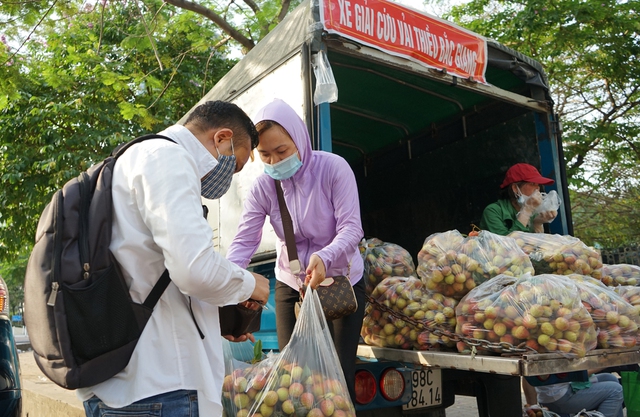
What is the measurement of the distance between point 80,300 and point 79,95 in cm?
779

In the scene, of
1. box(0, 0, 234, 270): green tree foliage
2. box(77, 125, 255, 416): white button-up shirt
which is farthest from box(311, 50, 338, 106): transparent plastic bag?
box(0, 0, 234, 270): green tree foliage

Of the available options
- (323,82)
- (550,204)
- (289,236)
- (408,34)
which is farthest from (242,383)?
(550,204)

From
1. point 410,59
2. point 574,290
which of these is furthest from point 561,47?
point 574,290

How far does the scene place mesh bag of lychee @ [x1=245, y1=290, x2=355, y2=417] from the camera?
209 cm

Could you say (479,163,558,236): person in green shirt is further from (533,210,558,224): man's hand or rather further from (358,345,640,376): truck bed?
(358,345,640,376): truck bed

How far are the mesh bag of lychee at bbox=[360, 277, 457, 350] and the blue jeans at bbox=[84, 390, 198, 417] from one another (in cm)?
151

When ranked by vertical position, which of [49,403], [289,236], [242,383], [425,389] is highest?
[289,236]

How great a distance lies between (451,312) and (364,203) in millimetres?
2923

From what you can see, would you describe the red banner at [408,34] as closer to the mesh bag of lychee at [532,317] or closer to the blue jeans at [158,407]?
the mesh bag of lychee at [532,317]

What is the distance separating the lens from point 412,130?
5.21 metres

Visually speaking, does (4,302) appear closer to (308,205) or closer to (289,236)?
(289,236)

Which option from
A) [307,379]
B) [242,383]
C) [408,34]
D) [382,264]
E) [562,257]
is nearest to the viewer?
[307,379]

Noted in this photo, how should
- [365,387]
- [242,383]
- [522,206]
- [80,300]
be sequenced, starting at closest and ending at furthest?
[80,300] → [242,383] → [365,387] → [522,206]

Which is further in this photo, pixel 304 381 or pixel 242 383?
pixel 242 383
